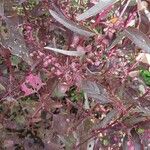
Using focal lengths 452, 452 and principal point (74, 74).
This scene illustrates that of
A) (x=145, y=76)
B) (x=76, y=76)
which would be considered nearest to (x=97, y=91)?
(x=76, y=76)

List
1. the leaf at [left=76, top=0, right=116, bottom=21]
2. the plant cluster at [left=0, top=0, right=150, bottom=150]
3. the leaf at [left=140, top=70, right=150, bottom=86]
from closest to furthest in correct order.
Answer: the leaf at [left=76, top=0, right=116, bottom=21]
the plant cluster at [left=0, top=0, right=150, bottom=150]
the leaf at [left=140, top=70, right=150, bottom=86]

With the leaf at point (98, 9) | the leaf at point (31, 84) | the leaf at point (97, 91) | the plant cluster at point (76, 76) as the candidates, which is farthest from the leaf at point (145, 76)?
the leaf at point (98, 9)

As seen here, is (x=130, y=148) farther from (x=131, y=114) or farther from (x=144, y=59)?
(x=144, y=59)

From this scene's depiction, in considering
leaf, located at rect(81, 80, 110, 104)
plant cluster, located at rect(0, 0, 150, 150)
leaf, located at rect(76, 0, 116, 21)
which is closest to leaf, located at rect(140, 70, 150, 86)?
plant cluster, located at rect(0, 0, 150, 150)

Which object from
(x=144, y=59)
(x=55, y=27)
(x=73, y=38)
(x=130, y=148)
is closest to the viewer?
(x=144, y=59)

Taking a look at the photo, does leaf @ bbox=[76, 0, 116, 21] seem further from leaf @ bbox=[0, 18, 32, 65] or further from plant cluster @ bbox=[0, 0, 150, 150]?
leaf @ bbox=[0, 18, 32, 65]

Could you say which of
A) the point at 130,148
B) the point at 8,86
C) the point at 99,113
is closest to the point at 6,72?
the point at 8,86

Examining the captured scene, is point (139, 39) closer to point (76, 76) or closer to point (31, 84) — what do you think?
point (76, 76)
